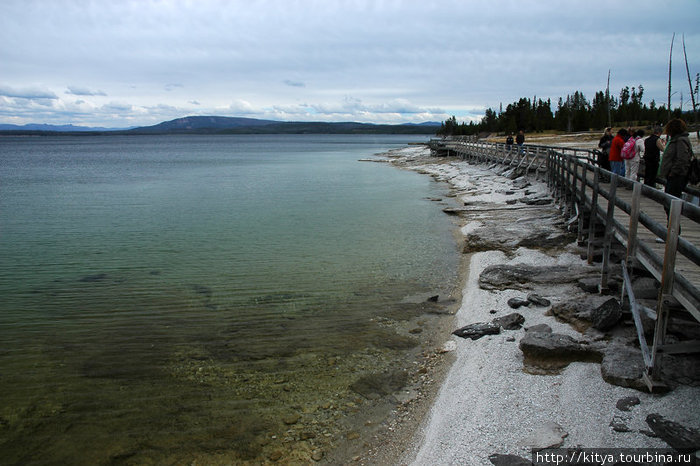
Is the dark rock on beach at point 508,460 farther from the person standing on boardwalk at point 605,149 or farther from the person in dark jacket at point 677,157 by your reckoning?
the person standing on boardwalk at point 605,149

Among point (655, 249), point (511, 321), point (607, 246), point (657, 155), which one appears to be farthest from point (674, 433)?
point (657, 155)

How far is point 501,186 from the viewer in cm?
2684

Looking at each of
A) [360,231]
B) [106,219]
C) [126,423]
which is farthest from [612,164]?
[106,219]

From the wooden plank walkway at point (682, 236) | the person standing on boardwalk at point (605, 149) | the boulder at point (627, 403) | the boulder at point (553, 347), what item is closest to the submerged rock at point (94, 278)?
the boulder at point (553, 347)

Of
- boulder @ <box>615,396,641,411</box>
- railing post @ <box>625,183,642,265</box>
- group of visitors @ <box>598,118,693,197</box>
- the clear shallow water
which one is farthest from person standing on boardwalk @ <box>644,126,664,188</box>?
boulder @ <box>615,396,641,411</box>

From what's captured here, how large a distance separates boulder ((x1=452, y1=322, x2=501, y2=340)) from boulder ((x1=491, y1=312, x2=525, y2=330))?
9 cm

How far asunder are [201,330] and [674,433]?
756 centimetres

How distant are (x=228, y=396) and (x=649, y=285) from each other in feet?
20.3

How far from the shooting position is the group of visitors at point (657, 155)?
8844 mm

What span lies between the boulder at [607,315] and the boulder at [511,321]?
116 centimetres

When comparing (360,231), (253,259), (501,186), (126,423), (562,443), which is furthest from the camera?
(501,186)

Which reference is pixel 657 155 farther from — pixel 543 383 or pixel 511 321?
pixel 543 383

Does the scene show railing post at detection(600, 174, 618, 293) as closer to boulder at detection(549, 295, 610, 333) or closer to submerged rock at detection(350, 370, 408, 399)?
boulder at detection(549, 295, 610, 333)

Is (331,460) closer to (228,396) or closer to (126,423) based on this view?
(228,396)
